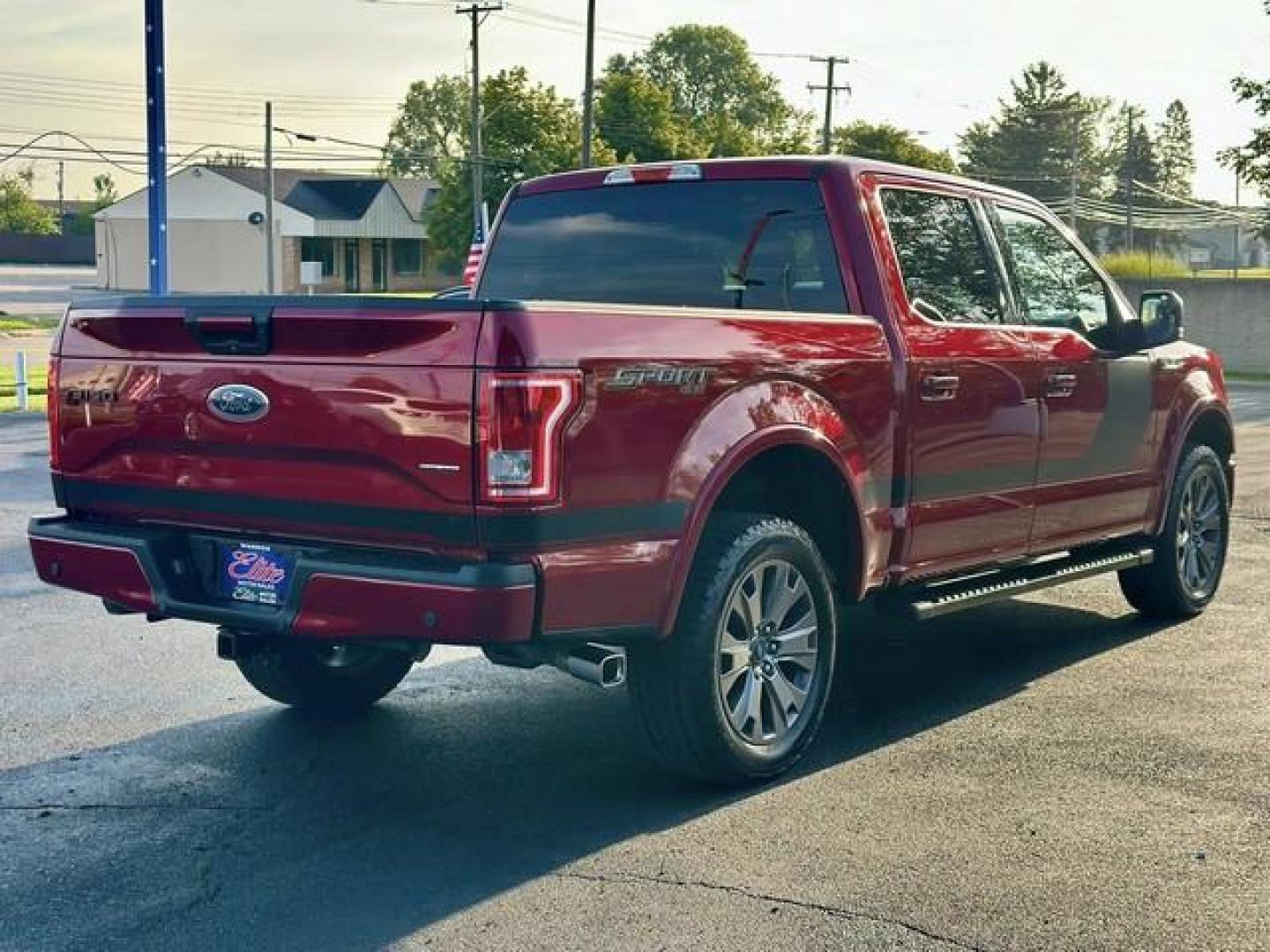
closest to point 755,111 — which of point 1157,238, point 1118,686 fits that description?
point 1157,238

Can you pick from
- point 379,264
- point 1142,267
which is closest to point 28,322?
point 1142,267

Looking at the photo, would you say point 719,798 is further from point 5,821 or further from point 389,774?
point 5,821

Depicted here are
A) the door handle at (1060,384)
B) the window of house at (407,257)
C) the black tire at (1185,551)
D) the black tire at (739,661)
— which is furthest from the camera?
the window of house at (407,257)

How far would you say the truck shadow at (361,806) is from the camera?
421cm

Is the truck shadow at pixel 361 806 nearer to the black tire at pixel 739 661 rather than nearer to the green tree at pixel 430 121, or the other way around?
the black tire at pixel 739 661

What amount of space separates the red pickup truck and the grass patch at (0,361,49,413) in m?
13.6

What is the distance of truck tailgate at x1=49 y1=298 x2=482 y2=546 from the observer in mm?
4441

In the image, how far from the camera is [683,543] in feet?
16.0

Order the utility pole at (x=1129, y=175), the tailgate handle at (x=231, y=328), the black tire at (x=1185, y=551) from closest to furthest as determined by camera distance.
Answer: the tailgate handle at (x=231, y=328)
the black tire at (x=1185, y=551)
the utility pole at (x=1129, y=175)

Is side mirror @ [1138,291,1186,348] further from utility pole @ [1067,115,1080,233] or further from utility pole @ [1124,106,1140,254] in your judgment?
utility pole @ [1124,106,1140,254]

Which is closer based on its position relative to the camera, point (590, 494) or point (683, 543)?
point (590, 494)

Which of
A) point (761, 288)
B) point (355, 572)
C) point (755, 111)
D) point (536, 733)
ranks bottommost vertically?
point (536, 733)

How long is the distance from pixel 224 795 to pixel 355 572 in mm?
1108

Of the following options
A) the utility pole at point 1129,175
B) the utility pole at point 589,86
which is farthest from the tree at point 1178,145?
the utility pole at point 589,86
